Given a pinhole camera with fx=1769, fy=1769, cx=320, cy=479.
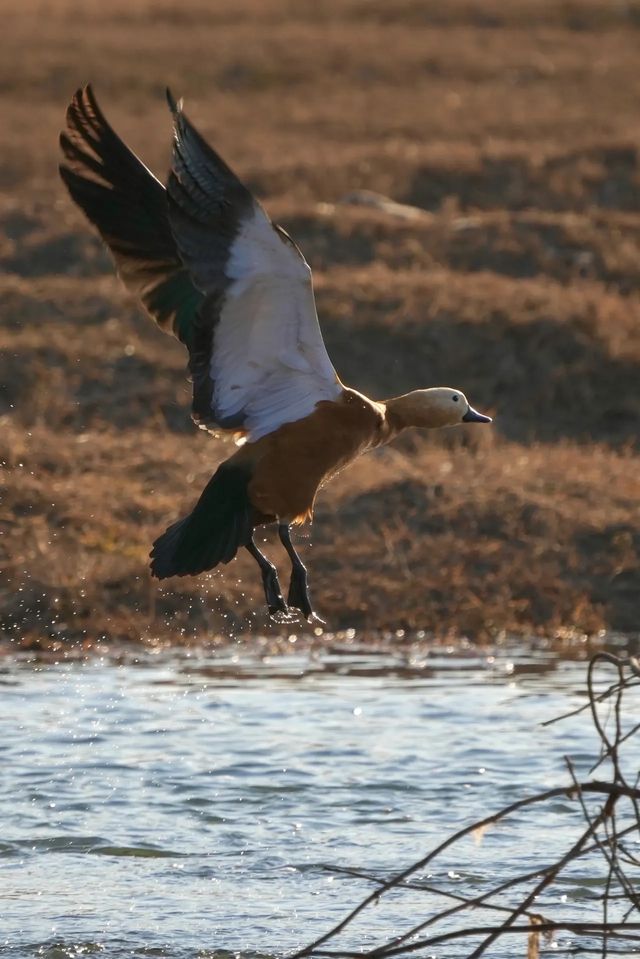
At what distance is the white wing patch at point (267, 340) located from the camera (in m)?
4.51

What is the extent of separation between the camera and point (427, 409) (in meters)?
5.21

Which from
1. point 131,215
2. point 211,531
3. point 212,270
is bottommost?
point 211,531

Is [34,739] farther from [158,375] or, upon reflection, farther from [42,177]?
[42,177]

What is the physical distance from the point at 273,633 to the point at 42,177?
812 cm

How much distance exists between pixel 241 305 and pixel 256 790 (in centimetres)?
176

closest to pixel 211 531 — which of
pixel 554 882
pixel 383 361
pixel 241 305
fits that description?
pixel 241 305

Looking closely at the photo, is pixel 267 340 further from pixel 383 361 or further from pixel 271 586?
pixel 383 361

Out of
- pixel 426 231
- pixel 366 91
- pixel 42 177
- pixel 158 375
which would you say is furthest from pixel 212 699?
pixel 366 91

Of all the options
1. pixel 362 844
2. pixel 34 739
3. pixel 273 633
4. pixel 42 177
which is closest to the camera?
pixel 362 844

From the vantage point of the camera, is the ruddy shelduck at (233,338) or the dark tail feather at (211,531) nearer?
the ruddy shelduck at (233,338)

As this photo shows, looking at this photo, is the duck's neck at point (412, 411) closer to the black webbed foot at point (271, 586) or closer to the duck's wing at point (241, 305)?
the duck's wing at point (241, 305)

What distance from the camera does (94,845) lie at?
525 centimetres

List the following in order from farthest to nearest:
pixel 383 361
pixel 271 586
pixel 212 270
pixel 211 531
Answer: pixel 383 361, pixel 271 586, pixel 211 531, pixel 212 270

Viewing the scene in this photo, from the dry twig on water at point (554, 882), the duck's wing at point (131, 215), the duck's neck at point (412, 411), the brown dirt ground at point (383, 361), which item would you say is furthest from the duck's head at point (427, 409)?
the brown dirt ground at point (383, 361)
